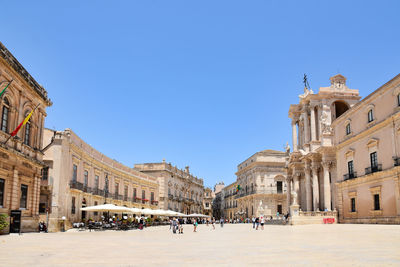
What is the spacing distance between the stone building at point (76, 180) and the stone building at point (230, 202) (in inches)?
1325

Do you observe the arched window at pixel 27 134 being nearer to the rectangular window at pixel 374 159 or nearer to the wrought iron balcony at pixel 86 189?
the wrought iron balcony at pixel 86 189

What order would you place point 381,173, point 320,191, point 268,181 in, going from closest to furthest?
point 381,173, point 320,191, point 268,181

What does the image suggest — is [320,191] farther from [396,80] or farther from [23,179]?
[23,179]

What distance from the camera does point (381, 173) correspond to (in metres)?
25.5

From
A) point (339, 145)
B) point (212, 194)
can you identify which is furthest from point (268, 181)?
point (212, 194)

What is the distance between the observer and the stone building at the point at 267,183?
6000 cm

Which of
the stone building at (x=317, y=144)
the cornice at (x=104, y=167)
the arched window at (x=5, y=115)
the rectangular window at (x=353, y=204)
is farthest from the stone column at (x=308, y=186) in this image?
the arched window at (x=5, y=115)

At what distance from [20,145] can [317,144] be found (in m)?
28.2

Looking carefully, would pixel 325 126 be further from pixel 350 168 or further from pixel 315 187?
pixel 350 168

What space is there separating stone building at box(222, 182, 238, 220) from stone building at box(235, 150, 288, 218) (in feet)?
44.4

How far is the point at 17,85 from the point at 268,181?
46110 millimetres

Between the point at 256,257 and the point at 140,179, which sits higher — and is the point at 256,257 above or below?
below

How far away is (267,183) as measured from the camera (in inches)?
2386

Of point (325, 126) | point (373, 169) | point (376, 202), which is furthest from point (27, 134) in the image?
point (325, 126)
